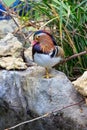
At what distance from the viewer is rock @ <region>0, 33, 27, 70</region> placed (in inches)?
110

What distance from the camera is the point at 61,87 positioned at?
8.51ft

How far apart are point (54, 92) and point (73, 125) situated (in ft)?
0.79

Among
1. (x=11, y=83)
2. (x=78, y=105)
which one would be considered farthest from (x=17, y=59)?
(x=78, y=105)

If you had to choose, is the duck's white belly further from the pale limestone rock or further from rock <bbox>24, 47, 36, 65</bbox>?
rock <bbox>24, 47, 36, 65</bbox>

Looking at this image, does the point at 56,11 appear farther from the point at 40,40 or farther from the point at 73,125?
the point at 73,125

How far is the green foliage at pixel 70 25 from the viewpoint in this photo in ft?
9.68

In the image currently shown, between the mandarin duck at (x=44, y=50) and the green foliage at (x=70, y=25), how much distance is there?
1.25ft

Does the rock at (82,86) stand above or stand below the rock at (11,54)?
below

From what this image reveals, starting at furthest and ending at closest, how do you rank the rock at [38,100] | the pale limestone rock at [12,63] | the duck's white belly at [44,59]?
the pale limestone rock at [12,63] → the rock at [38,100] → the duck's white belly at [44,59]

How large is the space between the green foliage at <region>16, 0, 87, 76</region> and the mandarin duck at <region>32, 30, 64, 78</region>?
1.25ft

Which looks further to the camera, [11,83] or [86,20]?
[86,20]

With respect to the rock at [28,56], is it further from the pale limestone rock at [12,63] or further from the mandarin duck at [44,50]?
the mandarin duck at [44,50]

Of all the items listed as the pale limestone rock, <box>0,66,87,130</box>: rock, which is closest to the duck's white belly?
<box>0,66,87,130</box>: rock

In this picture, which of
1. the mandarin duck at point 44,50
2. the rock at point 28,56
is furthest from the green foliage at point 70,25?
the mandarin duck at point 44,50
